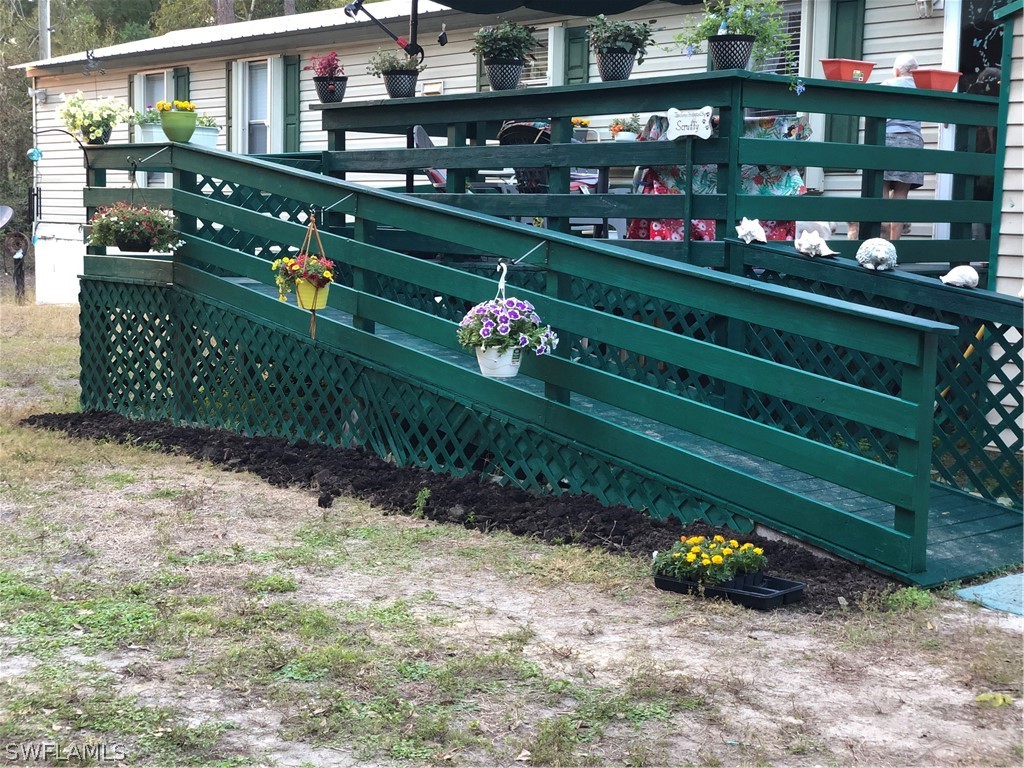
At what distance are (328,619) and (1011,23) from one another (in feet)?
18.0

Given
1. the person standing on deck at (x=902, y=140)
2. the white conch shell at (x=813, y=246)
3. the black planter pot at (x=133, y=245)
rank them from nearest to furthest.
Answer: the white conch shell at (x=813, y=246)
the person standing on deck at (x=902, y=140)
the black planter pot at (x=133, y=245)

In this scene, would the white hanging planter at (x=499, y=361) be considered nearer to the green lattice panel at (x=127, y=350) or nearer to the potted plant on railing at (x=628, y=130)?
the green lattice panel at (x=127, y=350)

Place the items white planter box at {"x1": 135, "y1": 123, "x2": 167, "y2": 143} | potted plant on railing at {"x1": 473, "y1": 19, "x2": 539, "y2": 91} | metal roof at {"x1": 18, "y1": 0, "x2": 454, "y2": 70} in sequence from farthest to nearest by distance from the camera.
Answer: metal roof at {"x1": 18, "y1": 0, "x2": 454, "y2": 70}, white planter box at {"x1": 135, "y1": 123, "x2": 167, "y2": 143}, potted plant on railing at {"x1": 473, "y1": 19, "x2": 539, "y2": 91}

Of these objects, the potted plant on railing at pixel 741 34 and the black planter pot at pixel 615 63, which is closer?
the potted plant on railing at pixel 741 34

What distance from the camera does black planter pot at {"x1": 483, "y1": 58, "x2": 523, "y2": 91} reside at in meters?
8.23

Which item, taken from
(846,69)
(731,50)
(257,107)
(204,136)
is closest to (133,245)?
(204,136)

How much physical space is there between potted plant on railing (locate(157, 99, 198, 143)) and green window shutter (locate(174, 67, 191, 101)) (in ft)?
34.0

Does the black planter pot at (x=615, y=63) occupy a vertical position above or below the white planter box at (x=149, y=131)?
above

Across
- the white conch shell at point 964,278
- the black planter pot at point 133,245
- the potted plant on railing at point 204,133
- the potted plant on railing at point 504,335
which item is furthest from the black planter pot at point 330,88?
the white conch shell at point 964,278

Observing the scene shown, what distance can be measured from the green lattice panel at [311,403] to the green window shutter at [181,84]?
10862 millimetres

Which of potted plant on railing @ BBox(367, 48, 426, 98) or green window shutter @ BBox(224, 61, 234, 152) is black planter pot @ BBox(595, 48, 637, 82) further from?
green window shutter @ BBox(224, 61, 234, 152)

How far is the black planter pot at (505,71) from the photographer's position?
27.0 feet

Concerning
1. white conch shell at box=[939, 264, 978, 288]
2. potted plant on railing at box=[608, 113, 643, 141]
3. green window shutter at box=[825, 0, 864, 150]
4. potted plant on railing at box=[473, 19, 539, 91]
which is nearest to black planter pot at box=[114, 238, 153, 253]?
potted plant on railing at box=[473, 19, 539, 91]

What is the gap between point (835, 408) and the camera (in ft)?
16.9
